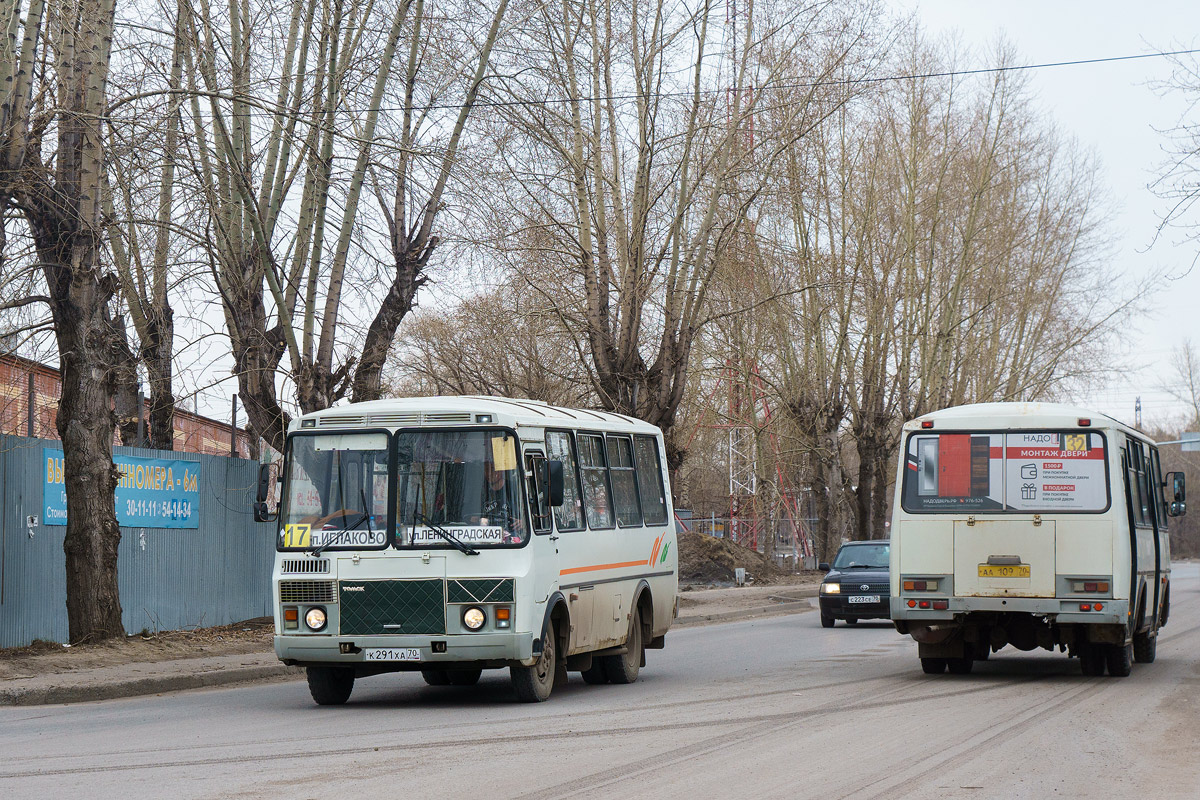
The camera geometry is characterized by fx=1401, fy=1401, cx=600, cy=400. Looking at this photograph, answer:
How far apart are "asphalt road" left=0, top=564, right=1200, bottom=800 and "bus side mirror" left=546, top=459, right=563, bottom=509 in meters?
1.86

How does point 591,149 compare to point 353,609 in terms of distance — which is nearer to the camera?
point 353,609

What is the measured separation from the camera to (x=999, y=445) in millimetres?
14617

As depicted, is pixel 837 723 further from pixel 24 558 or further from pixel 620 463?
pixel 24 558

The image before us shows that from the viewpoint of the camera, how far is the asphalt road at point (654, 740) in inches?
323

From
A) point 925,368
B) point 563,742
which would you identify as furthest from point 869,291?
point 563,742

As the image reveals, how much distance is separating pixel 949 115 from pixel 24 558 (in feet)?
98.4

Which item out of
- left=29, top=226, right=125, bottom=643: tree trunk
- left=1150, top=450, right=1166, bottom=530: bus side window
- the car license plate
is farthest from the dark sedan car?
the car license plate

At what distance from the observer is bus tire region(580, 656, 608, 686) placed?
1512 cm

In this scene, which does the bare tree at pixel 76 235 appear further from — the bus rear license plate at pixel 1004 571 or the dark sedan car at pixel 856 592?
the dark sedan car at pixel 856 592

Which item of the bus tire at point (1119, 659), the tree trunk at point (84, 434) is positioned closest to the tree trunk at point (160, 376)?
the tree trunk at point (84, 434)

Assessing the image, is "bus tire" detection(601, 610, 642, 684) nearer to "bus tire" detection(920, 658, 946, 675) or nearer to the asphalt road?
the asphalt road

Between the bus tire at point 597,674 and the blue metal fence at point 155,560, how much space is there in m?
6.69

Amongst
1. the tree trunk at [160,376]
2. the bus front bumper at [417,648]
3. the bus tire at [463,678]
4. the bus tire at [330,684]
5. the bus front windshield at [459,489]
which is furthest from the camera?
the tree trunk at [160,376]

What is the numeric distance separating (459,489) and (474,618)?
1.15 m
